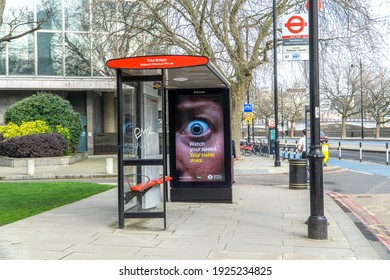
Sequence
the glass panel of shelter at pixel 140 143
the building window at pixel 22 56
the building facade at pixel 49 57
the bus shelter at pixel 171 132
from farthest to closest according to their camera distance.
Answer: the building window at pixel 22 56 < the building facade at pixel 49 57 < the glass panel of shelter at pixel 140 143 < the bus shelter at pixel 171 132

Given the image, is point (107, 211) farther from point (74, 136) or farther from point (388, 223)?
point (74, 136)

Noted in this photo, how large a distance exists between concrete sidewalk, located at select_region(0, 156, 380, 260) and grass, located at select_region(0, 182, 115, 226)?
489 mm

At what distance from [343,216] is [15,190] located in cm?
954

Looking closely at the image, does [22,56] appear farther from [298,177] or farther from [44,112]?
[298,177]

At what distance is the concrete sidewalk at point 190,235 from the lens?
620 centimetres

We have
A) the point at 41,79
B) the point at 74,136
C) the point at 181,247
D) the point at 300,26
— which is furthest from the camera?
the point at 41,79

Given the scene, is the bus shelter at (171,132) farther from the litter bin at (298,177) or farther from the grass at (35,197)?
the litter bin at (298,177)

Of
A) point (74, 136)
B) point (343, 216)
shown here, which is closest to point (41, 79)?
point (74, 136)

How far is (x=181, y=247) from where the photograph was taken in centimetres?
659

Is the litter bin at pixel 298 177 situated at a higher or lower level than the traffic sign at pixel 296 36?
lower

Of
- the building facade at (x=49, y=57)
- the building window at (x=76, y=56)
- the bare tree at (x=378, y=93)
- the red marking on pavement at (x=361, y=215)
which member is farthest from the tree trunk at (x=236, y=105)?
the bare tree at (x=378, y=93)

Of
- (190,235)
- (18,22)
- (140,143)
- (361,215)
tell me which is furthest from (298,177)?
(18,22)

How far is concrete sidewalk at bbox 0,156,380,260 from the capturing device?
620cm

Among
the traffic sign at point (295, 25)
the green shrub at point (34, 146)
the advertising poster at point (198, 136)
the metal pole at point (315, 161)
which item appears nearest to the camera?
the metal pole at point (315, 161)
